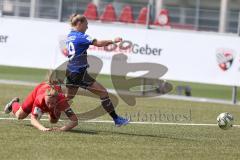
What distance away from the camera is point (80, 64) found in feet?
44.3

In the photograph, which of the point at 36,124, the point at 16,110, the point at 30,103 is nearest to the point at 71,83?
the point at 30,103

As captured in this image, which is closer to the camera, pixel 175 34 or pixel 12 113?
pixel 12 113

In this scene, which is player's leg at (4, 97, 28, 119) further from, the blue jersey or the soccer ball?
the soccer ball

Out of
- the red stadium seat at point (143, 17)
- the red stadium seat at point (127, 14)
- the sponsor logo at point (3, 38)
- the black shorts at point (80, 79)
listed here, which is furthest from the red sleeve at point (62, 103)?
the red stadium seat at point (127, 14)

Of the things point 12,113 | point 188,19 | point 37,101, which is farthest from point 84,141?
point 188,19

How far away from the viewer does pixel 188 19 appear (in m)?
28.4

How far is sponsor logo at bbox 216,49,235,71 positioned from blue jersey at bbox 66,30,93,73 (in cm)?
973

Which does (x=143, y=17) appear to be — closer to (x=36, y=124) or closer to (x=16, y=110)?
(x=16, y=110)

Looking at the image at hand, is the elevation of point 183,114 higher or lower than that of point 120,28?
lower

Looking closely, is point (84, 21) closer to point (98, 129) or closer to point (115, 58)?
point (98, 129)

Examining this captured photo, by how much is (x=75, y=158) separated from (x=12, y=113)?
4921 mm

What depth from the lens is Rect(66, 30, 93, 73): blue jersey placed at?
516 inches

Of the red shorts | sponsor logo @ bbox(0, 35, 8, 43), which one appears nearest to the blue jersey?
the red shorts

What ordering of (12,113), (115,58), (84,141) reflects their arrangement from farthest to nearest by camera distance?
(115,58) → (12,113) → (84,141)
